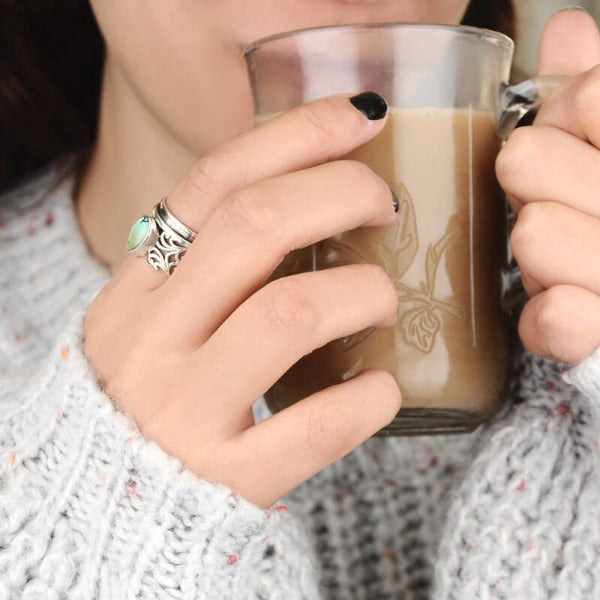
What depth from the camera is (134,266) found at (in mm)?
713

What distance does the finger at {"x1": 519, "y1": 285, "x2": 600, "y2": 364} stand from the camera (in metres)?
0.68

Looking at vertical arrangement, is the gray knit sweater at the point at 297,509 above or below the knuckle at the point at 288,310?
below

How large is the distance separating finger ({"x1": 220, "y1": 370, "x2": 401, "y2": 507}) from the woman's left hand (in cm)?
15

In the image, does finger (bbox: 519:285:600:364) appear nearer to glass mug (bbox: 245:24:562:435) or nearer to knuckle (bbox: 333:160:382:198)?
glass mug (bbox: 245:24:562:435)

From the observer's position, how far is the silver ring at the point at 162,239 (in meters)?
0.69

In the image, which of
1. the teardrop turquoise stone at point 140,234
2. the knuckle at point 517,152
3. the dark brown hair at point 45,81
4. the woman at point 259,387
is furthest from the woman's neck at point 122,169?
the knuckle at point 517,152

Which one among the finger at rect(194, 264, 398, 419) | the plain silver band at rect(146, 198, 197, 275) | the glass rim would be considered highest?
the glass rim

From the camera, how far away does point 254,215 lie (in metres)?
0.62

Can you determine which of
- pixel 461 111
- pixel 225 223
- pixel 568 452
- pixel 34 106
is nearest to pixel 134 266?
pixel 225 223

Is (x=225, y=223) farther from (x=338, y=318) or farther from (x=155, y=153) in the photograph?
(x=155, y=153)

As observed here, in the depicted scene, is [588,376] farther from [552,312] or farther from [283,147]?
[283,147]

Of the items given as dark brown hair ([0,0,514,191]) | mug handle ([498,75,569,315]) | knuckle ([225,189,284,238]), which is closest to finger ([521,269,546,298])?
mug handle ([498,75,569,315])

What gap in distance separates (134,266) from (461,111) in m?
0.29

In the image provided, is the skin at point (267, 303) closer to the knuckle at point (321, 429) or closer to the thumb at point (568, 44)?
the knuckle at point (321, 429)
